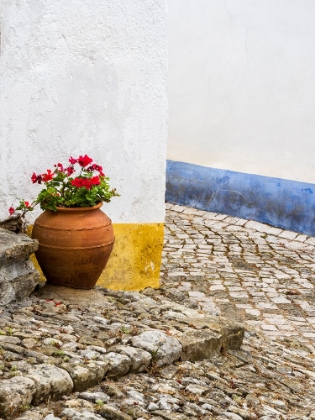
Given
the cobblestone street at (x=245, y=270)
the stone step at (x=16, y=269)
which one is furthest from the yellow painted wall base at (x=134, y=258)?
the stone step at (x=16, y=269)

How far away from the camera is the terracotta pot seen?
5.34 meters

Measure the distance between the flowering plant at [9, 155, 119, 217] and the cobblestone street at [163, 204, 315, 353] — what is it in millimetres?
1672

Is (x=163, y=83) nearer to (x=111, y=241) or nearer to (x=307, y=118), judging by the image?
(x=111, y=241)

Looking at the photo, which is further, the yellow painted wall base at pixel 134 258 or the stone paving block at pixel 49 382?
the yellow painted wall base at pixel 134 258

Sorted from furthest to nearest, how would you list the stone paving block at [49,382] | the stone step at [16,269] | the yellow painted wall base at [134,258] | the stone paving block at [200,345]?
the yellow painted wall base at [134,258], the stone step at [16,269], the stone paving block at [200,345], the stone paving block at [49,382]

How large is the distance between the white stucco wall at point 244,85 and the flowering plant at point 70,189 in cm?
442

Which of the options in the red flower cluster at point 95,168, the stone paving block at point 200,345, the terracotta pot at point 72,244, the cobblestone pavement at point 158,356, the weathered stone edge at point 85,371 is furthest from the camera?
the red flower cluster at point 95,168

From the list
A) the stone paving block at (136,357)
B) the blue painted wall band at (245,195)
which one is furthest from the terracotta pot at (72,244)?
the blue painted wall band at (245,195)

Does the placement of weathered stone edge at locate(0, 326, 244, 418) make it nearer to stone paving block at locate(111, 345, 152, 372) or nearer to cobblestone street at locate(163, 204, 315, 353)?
stone paving block at locate(111, 345, 152, 372)

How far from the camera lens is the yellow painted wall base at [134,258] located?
20.6 feet

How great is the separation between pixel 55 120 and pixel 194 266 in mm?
2839

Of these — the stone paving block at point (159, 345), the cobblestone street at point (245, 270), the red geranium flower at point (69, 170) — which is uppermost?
the red geranium flower at point (69, 170)

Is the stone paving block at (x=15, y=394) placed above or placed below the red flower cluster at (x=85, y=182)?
below

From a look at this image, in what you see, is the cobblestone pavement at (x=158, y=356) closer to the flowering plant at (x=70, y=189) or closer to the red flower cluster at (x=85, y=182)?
the flowering plant at (x=70, y=189)
